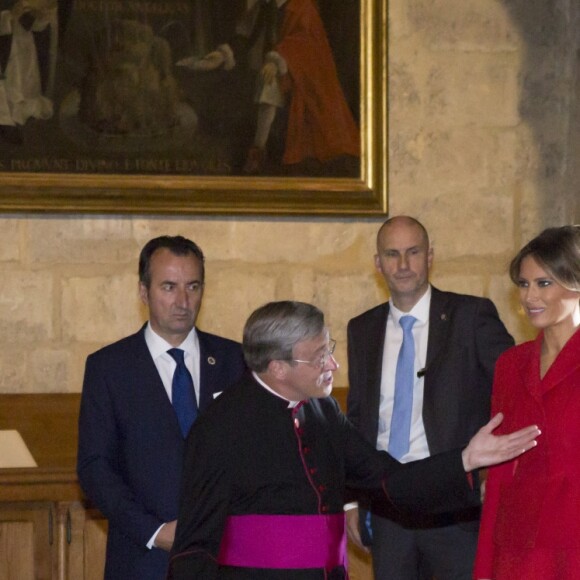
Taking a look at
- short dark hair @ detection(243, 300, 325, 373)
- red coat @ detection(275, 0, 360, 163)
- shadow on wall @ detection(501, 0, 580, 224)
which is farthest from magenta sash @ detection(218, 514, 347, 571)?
shadow on wall @ detection(501, 0, 580, 224)

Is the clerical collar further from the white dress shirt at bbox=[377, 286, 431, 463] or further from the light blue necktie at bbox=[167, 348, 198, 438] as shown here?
the white dress shirt at bbox=[377, 286, 431, 463]

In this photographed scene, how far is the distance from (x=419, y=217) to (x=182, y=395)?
2.94m

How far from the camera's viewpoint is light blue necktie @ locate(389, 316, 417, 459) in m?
4.62

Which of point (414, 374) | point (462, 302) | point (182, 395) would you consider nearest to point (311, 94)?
point (462, 302)

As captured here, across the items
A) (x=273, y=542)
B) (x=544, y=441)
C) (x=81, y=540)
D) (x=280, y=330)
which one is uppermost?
(x=280, y=330)

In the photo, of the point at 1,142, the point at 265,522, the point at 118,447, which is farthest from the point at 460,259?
the point at 265,522

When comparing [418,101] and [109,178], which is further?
[418,101]

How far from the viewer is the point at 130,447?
4.09m

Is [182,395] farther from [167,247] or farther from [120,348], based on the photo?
[167,247]

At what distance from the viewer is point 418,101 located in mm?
6785

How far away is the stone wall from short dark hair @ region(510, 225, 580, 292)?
9.82 feet

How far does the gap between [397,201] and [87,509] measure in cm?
265

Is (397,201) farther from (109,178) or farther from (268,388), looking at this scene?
(268,388)

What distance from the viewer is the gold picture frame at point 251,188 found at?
20.6 ft
